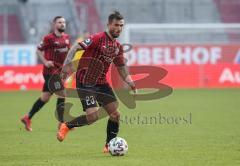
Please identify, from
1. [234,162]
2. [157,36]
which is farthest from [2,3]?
[234,162]

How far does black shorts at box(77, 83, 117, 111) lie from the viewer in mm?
11062

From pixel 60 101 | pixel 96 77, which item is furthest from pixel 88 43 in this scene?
pixel 60 101

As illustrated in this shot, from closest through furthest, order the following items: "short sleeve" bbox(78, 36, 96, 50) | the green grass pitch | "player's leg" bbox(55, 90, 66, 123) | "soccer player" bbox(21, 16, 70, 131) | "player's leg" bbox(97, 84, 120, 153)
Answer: the green grass pitch < "short sleeve" bbox(78, 36, 96, 50) < "player's leg" bbox(97, 84, 120, 153) < "soccer player" bbox(21, 16, 70, 131) < "player's leg" bbox(55, 90, 66, 123)

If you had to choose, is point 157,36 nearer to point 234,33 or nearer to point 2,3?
point 234,33

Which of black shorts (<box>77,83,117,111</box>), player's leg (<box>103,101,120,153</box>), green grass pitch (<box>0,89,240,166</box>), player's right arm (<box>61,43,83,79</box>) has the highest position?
player's right arm (<box>61,43,83,79</box>)

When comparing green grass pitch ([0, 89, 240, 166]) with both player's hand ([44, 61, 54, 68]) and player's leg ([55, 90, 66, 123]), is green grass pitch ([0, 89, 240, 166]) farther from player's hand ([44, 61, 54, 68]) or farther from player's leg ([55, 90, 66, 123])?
player's hand ([44, 61, 54, 68])

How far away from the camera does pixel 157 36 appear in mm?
35031

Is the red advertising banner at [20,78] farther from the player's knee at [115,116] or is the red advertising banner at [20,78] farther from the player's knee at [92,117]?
the player's knee at [92,117]

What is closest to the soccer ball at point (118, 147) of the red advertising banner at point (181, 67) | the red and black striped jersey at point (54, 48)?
the red and black striped jersey at point (54, 48)

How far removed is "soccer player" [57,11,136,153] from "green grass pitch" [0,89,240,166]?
0.52m

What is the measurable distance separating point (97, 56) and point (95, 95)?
0.63 metres

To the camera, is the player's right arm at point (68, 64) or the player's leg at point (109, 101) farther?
the player's right arm at point (68, 64)

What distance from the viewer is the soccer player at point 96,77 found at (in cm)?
1102

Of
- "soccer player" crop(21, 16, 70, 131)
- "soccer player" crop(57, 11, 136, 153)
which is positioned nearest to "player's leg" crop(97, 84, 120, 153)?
"soccer player" crop(57, 11, 136, 153)
